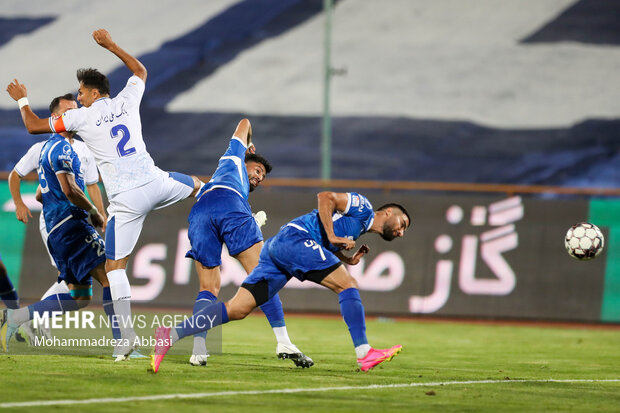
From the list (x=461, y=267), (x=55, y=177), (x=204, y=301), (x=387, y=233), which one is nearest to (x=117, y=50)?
(x=55, y=177)

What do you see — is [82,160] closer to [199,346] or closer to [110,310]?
[110,310]

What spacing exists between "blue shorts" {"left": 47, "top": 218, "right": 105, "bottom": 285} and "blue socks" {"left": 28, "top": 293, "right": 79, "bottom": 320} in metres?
0.33

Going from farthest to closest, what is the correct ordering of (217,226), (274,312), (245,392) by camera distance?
1. (274,312)
2. (217,226)
3. (245,392)

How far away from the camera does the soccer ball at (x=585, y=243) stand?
11672 mm

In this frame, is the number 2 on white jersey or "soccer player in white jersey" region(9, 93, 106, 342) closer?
the number 2 on white jersey

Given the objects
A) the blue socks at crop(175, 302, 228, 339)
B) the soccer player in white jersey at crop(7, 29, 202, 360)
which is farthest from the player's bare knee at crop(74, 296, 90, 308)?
the blue socks at crop(175, 302, 228, 339)

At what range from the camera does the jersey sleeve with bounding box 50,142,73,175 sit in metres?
8.94

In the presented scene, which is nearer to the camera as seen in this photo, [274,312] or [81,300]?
[274,312]

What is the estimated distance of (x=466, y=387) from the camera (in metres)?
7.64

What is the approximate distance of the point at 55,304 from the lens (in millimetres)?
9383

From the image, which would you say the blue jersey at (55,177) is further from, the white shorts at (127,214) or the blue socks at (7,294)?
the blue socks at (7,294)

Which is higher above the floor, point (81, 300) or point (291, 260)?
point (291, 260)

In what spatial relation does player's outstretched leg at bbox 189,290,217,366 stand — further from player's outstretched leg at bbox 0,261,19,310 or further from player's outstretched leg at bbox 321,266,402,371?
player's outstretched leg at bbox 0,261,19,310

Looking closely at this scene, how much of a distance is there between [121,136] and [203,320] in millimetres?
1894
